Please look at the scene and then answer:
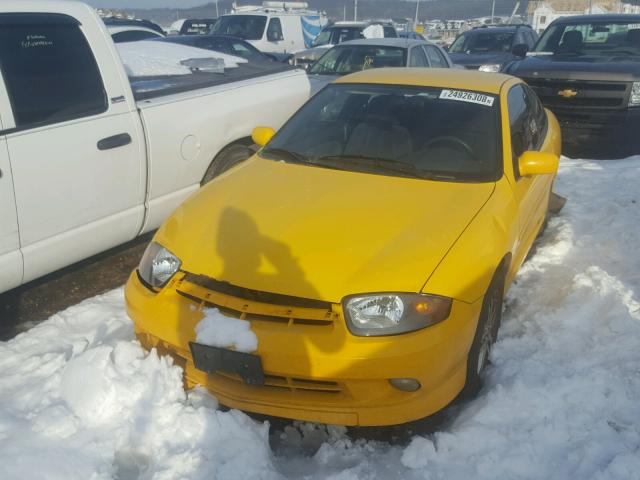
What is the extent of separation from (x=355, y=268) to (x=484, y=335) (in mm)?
870

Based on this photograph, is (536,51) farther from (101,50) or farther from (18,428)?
(18,428)

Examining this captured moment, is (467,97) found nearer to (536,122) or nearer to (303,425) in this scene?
(536,122)

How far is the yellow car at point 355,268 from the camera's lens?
255 cm

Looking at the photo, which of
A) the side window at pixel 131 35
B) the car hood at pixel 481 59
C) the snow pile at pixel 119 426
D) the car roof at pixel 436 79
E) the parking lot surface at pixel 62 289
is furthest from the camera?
the car hood at pixel 481 59

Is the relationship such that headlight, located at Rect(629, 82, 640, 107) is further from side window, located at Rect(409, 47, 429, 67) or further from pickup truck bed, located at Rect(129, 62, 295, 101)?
pickup truck bed, located at Rect(129, 62, 295, 101)

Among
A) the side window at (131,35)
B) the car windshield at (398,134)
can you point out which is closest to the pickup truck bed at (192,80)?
the car windshield at (398,134)

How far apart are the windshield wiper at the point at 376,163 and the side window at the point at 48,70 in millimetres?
1490

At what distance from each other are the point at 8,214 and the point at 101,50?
1266mm

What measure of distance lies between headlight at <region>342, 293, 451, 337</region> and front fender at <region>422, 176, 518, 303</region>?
0.06 m

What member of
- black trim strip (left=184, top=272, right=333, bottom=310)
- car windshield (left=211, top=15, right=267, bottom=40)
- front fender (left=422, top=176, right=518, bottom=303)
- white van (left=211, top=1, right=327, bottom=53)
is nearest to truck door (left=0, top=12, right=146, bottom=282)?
black trim strip (left=184, top=272, right=333, bottom=310)

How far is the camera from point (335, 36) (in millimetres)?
16906

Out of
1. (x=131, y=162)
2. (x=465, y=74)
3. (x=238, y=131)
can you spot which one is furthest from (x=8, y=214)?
(x=465, y=74)

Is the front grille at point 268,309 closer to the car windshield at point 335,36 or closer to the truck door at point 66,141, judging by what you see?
the truck door at point 66,141

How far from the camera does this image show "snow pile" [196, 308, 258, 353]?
2553mm
